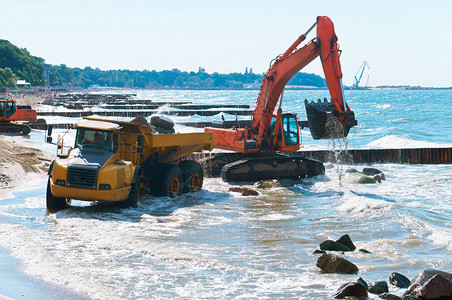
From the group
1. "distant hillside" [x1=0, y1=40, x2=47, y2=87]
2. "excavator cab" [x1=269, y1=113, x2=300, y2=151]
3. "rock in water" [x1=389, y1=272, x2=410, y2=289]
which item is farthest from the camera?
"distant hillside" [x1=0, y1=40, x2=47, y2=87]

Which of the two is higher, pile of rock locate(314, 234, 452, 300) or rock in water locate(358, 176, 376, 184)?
pile of rock locate(314, 234, 452, 300)

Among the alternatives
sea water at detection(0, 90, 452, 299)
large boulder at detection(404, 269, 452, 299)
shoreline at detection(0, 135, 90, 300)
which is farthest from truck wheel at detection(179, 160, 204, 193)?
large boulder at detection(404, 269, 452, 299)

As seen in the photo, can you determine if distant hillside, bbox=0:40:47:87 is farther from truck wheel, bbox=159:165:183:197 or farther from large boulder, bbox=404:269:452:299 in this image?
large boulder, bbox=404:269:452:299

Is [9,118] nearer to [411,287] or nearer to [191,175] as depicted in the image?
[191,175]

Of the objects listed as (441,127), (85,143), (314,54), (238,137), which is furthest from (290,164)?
(441,127)

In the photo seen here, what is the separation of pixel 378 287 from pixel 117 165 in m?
8.44

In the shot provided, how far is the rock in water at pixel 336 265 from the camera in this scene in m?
10.4

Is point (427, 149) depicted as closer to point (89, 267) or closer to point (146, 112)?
point (89, 267)

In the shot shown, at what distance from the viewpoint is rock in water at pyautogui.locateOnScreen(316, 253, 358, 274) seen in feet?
34.0

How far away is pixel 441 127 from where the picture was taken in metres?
63.8

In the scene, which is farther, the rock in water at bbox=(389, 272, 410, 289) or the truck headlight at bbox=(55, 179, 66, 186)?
the truck headlight at bbox=(55, 179, 66, 186)

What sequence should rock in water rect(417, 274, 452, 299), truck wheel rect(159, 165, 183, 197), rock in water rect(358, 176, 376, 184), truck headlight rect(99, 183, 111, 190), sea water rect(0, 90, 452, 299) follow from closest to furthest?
rock in water rect(417, 274, 452, 299), sea water rect(0, 90, 452, 299), truck headlight rect(99, 183, 111, 190), truck wheel rect(159, 165, 183, 197), rock in water rect(358, 176, 376, 184)

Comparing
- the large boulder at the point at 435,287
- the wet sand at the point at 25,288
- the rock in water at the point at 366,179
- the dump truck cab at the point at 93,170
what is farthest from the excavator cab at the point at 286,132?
the large boulder at the point at 435,287

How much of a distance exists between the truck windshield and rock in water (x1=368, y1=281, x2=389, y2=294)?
898 cm
